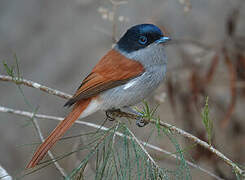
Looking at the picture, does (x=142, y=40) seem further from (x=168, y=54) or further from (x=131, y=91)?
(x=168, y=54)

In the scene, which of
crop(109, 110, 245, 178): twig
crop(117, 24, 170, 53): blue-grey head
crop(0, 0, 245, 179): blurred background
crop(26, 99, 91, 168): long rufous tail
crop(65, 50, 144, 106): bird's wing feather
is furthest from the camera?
crop(0, 0, 245, 179): blurred background

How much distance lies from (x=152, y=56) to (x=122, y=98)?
48 cm

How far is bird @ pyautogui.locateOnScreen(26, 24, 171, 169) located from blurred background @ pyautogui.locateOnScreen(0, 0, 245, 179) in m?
0.65

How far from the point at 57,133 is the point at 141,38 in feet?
3.97

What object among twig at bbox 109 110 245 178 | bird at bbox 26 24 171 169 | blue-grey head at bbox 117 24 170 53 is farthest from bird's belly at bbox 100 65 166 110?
blue-grey head at bbox 117 24 170 53

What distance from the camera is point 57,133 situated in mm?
3064

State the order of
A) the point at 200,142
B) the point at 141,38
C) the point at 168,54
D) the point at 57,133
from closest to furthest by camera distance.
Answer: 1. the point at 200,142
2. the point at 57,133
3. the point at 141,38
4. the point at 168,54

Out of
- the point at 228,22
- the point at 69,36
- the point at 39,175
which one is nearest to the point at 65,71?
the point at 69,36

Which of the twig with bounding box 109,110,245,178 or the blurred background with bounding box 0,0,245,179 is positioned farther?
the blurred background with bounding box 0,0,245,179

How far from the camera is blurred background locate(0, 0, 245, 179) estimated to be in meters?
4.74

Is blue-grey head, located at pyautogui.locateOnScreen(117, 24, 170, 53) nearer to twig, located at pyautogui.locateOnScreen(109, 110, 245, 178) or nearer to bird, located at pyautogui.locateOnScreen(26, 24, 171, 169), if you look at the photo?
bird, located at pyautogui.locateOnScreen(26, 24, 171, 169)

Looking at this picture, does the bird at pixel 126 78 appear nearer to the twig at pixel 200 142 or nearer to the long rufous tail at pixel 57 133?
the long rufous tail at pixel 57 133

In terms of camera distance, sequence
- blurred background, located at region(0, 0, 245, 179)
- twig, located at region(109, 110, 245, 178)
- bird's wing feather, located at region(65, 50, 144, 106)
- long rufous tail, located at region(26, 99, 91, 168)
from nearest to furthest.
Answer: twig, located at region(109, 110, 245, 178), long rufous tail, located at region(26, 99, 91, 168), bird's wing feather, located at region(65, 50, 144, 106), blurred background, located at region(0, 0, 245, 179)

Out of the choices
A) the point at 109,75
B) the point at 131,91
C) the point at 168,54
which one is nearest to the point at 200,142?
the point at 131,91
